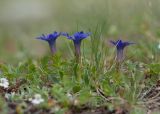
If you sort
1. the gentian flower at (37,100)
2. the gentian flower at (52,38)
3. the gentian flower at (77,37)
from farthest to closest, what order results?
1. the gentian flower at (52,38)
2. the gentian flower at (77,37)
3. the gentian flower at (37,100)

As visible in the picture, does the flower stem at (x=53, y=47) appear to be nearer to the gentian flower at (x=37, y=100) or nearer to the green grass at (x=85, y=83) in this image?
the green grass at (x=85, y=83)

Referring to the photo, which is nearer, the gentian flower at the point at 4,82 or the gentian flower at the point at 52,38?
the gentian flower at the point at 4,82

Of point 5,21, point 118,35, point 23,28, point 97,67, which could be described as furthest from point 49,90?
point 5,21

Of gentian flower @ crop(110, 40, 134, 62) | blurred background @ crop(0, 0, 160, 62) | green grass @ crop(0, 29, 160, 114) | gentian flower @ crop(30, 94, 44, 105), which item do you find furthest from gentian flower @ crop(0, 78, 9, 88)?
blurred background @ crop(0, 0, 160, 62)

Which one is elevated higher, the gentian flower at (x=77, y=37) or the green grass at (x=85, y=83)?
the gentian flower at (x=77, y=37)

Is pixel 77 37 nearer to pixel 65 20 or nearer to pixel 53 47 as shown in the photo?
pixel 53 47

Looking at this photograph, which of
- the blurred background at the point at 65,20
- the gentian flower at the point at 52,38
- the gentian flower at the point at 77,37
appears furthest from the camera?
the blurred background at the point at 65,20

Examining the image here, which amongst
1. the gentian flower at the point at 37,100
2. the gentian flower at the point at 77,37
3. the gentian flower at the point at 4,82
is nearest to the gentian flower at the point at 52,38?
the gentian flower at the point at 77,37

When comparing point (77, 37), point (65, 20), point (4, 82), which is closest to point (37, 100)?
point (4, 82)
